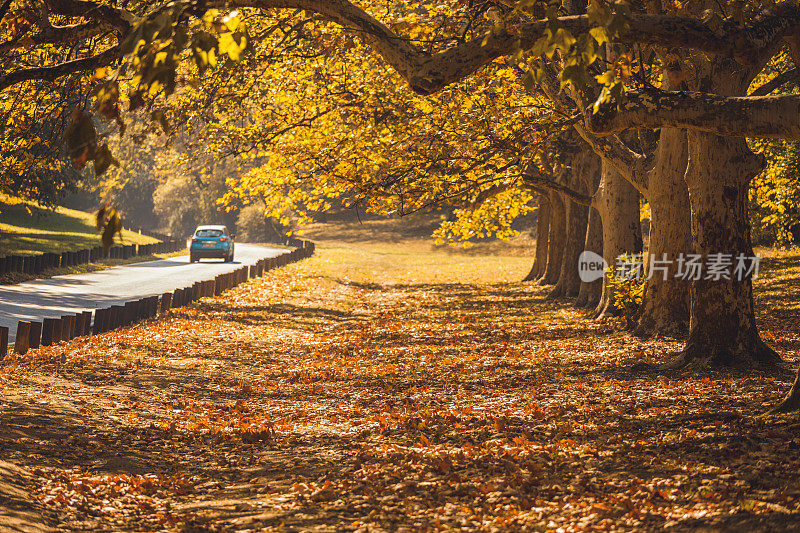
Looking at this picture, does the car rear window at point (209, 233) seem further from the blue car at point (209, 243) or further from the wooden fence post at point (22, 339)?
the wooden fence post at point (22, 339)

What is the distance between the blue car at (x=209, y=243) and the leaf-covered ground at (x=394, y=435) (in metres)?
23.6

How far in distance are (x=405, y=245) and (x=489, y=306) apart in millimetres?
41822

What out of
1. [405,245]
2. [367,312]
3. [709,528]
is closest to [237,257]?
[405,245]

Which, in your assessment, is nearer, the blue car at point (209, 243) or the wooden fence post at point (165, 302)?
the wooden fence post at point (165, 302)

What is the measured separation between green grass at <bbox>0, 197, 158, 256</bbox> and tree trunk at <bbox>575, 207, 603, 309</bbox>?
1934 cm

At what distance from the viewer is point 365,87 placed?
1902 cm

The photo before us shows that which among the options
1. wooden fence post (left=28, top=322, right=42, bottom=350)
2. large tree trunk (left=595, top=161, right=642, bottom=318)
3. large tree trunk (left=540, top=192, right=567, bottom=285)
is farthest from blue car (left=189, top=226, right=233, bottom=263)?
wooden fence post (left=28, top=322, right=42, bottom=350)

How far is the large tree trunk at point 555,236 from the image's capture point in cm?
2738

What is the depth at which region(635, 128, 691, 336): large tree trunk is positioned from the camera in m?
13.2

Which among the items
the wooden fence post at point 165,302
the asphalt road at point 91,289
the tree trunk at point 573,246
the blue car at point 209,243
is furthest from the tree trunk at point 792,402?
the blue car at point 209,243

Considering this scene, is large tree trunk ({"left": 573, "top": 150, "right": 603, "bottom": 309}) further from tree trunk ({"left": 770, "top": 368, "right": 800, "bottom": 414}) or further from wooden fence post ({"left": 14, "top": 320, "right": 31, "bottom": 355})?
wooden fence post ({"left": 14, "top": 320, "right": 31, "bottom": 355})

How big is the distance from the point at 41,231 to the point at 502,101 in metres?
36.7

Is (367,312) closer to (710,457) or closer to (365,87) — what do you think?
(365,87)

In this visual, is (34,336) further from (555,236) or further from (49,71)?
(555,236)
